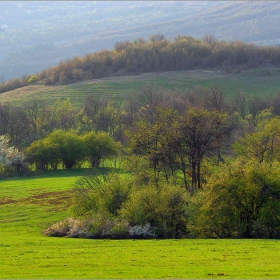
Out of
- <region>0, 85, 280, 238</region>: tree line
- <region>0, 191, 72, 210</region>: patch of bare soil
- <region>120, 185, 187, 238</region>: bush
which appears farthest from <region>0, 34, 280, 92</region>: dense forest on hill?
<region>120, 185, 187, 238</region>: bush

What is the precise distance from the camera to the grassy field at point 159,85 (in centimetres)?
14775

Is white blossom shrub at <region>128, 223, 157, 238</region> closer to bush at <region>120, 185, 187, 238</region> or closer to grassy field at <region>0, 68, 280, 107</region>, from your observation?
bush at <region>120, 185, 187, 238</region>

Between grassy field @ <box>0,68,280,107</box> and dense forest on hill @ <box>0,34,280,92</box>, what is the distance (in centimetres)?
673

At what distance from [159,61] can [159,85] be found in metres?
26.7

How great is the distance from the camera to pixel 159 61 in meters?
178

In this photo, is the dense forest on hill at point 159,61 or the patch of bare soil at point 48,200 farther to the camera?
the dense forest on hill at point 159,61

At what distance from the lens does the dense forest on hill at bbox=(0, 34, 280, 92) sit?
6870 inches

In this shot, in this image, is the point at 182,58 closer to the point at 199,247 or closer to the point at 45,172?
the point at 45,172

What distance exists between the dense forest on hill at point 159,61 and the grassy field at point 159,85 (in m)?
6.73

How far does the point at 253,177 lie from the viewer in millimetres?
39156

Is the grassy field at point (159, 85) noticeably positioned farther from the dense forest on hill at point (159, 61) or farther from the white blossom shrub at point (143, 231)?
the white blossom shrub at point (143, 231)

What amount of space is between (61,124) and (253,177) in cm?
8438

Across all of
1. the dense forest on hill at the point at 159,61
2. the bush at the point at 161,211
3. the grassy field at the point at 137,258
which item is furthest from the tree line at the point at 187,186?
the dense forest on hill at the point at 159,61

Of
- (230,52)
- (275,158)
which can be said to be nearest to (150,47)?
(230,52)
